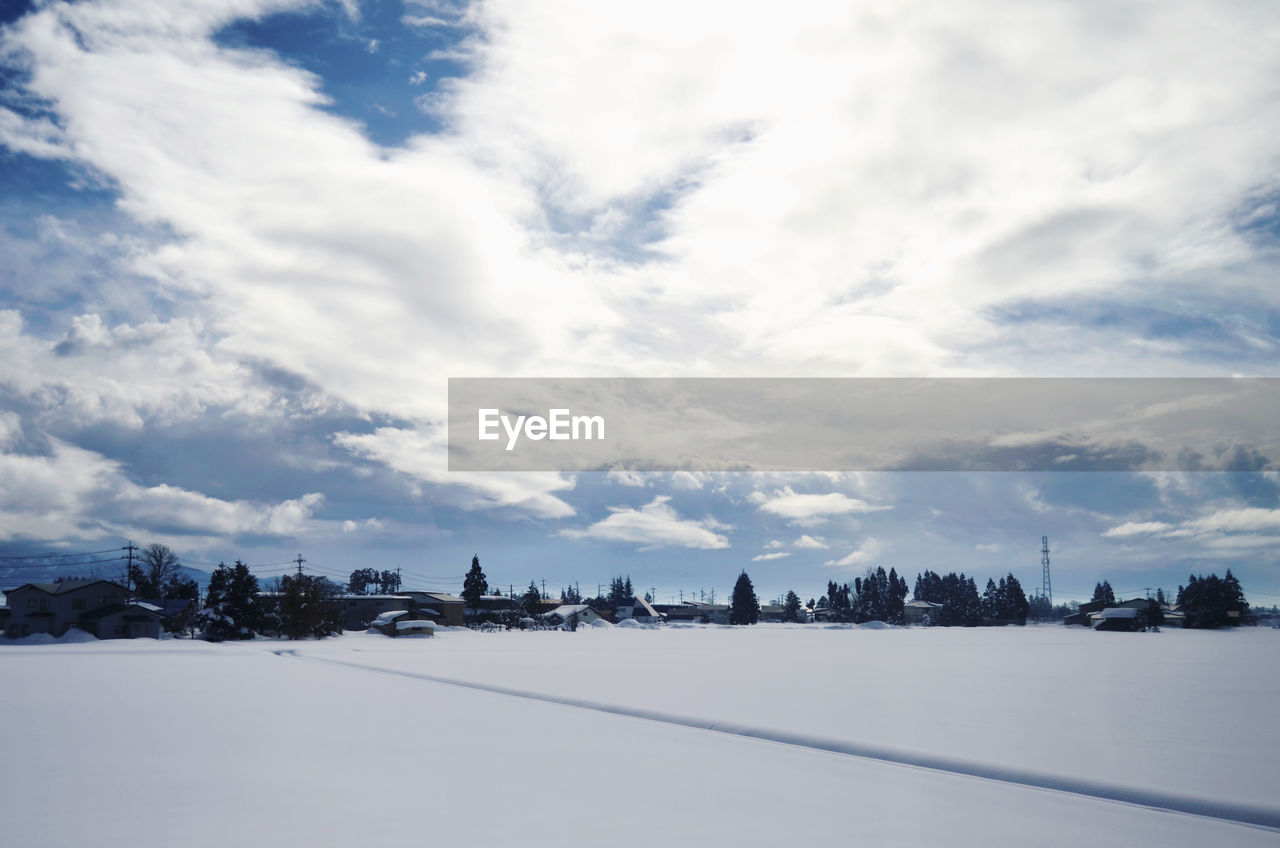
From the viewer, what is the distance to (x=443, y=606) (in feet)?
454

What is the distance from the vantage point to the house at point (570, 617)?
128875 mm

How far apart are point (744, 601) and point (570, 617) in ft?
182

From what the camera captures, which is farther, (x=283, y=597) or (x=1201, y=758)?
(x=283, y=597)

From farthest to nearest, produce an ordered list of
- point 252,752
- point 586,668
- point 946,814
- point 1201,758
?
point 586,668 → point 252,752 → point 1201,758 → point 946,814

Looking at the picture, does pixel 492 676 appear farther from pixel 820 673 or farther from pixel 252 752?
pixel 252 752

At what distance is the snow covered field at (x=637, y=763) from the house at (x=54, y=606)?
65.2 m

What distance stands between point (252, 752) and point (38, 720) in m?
9.11

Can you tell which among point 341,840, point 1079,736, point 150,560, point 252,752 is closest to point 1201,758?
point 1079,736

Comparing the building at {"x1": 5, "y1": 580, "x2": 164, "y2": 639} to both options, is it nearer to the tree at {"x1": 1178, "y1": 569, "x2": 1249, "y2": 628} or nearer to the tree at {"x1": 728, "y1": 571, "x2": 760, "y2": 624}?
the tree at {"x1": 728, "y1": 571, "x2": 760, "y2": 624}

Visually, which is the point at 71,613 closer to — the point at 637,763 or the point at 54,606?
the point at 54,606

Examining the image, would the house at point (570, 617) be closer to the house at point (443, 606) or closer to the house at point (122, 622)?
the house at point (443, 606)

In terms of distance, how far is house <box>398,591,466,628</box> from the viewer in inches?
5433

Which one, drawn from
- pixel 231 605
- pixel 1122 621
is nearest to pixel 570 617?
pixel 231 605

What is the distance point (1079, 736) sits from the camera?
16.8 metres
